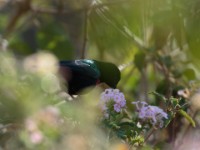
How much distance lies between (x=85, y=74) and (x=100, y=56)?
0.75 meters

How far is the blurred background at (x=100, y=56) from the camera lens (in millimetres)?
1274

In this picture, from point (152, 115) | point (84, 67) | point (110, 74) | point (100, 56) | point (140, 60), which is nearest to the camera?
point (152, 115)

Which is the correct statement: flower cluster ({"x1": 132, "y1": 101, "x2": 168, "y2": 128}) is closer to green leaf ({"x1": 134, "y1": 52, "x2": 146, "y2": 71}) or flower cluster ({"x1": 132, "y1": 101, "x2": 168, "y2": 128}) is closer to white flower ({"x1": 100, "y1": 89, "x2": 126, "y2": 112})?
white flower ({"x1": 100, "y1": 89, "x2": 126, "y2": 112})

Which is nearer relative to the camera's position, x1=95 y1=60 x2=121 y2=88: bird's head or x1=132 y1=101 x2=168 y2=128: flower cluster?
x1=132 y1=101 x2=168 y2=128: flower cluster

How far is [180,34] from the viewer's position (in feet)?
9.37

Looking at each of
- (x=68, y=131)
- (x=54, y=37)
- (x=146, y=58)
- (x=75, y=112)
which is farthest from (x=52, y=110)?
(x=54, y=37)

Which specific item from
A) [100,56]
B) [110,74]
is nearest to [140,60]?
[110,74]

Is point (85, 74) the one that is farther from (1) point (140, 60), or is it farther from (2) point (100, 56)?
(2) point (100, 56)

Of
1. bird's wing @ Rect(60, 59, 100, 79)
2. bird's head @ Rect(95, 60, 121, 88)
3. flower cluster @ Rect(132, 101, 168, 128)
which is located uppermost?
flower cluster @ Rect(132, 101, 168, 128)

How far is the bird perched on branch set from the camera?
2666 millimetres

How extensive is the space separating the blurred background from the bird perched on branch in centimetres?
9

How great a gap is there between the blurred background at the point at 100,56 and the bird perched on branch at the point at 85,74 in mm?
89

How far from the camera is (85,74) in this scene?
110 inches

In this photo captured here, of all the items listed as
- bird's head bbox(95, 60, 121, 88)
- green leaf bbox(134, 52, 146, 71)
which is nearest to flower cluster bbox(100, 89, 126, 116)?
bird's head bbox(95, 60, 121, 88)
